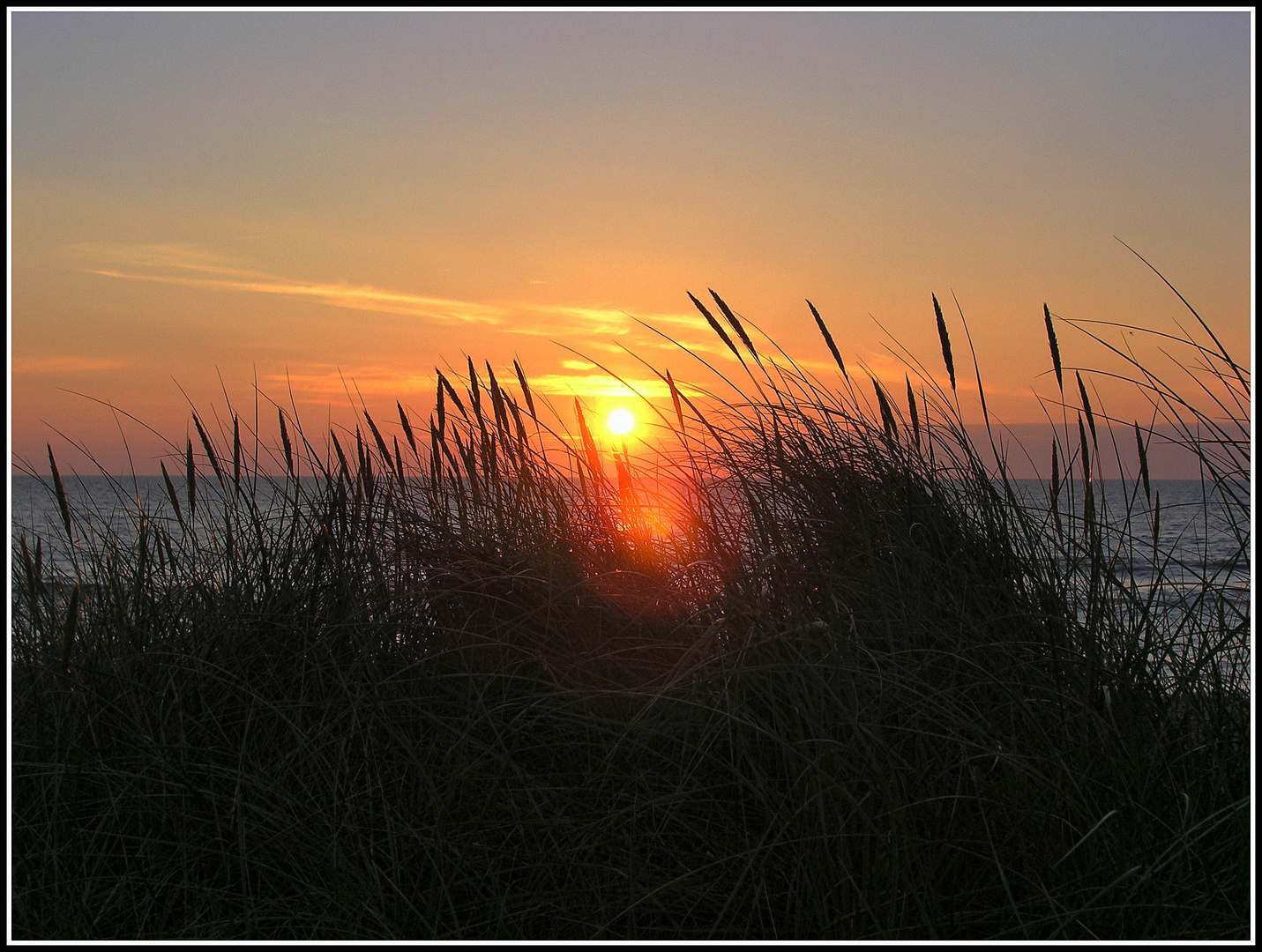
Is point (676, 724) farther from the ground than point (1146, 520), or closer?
closer

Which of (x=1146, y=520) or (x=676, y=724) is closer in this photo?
(x=676, y=724)

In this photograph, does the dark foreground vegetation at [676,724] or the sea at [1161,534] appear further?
the sea at [1161,534]

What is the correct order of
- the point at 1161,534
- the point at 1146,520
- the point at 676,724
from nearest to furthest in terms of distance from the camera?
the point at 676,724, the point at 1161,534, the point at 1146,520

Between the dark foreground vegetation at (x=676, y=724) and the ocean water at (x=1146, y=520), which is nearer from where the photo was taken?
the dark foreground vegetation at (x=676, y=724)

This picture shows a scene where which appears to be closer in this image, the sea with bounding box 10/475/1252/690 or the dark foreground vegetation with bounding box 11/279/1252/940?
the dark foreground vegetation with bounding box 11/279/1252/940

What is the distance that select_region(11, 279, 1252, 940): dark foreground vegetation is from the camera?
1.49 m

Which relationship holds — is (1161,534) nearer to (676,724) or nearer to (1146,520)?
(1146,520)

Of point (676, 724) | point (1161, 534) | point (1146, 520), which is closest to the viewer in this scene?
point (676, 724)

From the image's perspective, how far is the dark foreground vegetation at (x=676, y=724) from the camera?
4.88 ft

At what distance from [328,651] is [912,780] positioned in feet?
4.37

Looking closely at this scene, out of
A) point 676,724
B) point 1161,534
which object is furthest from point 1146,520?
point 676,724

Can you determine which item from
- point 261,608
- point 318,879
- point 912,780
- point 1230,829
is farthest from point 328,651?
point 1230,829

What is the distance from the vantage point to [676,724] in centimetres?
177

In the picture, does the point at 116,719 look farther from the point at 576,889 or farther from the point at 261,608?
the point at 576,889
